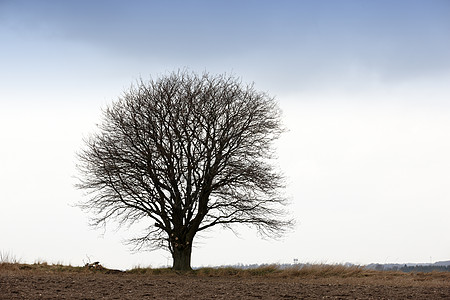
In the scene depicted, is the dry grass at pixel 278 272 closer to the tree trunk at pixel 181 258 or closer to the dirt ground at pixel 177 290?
the tree trunk at pixel 181 258

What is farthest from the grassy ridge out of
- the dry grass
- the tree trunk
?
the tree trunk

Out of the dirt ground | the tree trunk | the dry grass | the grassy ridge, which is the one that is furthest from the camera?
the tree trunk

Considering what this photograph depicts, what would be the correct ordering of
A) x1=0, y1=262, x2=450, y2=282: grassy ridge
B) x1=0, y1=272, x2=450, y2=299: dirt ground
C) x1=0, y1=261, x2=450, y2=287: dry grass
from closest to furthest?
x1=0, y1=272, x2=450, y2=299: dirt ground, x1=0, y1=261, x2=450, y2=287: dry grass, x1=0, y1=262, x2=450, y2=282: grassy ridge

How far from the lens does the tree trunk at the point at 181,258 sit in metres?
23.6

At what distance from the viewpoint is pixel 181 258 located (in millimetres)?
23656

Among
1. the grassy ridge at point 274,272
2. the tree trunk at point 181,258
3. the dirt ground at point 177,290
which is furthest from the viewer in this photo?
the tree trunk at point 181,258

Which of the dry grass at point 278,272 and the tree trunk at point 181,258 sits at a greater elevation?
the tree trunk at point 181,258

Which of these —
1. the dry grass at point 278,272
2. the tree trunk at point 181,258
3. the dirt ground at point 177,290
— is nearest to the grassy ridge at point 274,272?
the dry grass at point 278,272

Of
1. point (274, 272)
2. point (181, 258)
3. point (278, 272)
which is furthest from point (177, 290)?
point (278, 272)

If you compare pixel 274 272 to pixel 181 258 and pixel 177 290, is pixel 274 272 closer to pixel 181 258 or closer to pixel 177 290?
pixel 181 258

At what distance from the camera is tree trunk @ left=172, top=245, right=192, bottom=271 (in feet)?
77.6

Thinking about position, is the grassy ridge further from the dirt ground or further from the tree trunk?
the dirt ground

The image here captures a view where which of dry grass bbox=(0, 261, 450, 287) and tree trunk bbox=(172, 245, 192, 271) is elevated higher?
tree trunk bbox=(172, 245, 192, 271)

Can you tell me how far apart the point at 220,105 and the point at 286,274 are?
871 cm
